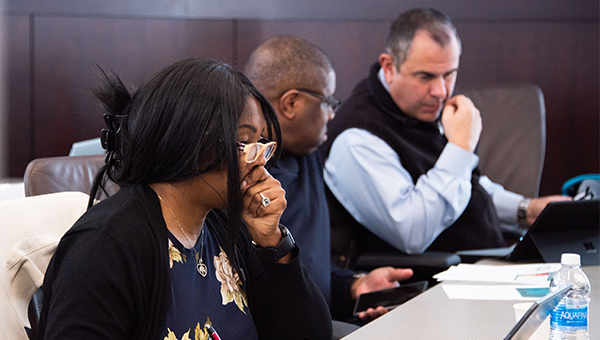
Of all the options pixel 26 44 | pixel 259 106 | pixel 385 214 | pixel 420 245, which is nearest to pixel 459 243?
pixel 420 245

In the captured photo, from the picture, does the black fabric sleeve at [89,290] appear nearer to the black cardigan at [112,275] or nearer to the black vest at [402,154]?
the black cardigan at [112,275]

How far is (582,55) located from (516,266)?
2109 millimetres

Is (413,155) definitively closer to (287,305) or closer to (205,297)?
(287,305)

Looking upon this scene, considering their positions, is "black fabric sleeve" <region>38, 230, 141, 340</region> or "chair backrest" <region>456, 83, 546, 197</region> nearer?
"black fabric sleeve" <region>38, 230, 141, 340</region>

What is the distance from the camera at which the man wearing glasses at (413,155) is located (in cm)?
194

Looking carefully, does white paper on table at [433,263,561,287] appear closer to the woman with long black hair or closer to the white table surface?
the white table surface

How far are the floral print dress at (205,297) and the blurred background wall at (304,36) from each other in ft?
7.16

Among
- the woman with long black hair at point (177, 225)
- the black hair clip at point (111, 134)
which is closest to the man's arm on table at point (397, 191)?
the woman with long black hair at point (177, 225)

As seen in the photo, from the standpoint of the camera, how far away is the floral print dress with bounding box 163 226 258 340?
928mm

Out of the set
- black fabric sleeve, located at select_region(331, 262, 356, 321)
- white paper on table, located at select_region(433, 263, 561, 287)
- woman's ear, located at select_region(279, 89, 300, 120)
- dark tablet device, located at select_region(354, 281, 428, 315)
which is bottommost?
black fabric sleeve, located at select_region(331, 262, 356, 321)

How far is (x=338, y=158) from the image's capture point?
6.74 feet

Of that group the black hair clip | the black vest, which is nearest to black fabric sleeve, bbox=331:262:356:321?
the black vest

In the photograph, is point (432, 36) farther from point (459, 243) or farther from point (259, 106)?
point (259, 106)

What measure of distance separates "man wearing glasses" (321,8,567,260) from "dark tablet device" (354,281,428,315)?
400 mm
